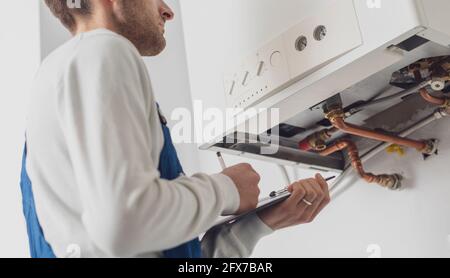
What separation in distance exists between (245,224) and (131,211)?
0.33m

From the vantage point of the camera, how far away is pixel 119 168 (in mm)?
527

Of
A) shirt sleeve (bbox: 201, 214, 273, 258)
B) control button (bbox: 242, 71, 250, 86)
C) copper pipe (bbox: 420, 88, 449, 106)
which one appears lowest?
shirt sleeve (bbox: 201, 214, 273, 258)

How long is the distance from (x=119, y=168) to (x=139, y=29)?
36 cm

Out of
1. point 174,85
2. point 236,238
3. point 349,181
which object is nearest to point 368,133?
point 349,181

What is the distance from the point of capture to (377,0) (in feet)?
2.54

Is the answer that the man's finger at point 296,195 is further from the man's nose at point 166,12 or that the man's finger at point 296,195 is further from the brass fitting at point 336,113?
the man's nose at point 166,12

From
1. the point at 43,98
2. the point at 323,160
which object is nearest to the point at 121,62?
the point at 43,98

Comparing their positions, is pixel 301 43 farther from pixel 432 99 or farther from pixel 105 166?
pixel 105 166

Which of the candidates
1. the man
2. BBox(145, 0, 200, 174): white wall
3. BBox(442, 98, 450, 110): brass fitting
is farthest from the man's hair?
BBox(145, 0, 200, 174): white wall

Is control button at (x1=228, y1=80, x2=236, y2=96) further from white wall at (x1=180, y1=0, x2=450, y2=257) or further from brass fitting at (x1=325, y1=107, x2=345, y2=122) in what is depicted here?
brass fitting at (x1=325, y1=107, x2=345, y2=122)

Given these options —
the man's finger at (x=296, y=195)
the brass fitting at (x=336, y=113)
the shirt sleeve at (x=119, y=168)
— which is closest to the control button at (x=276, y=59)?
the brass fitting at (x=336, y=113)

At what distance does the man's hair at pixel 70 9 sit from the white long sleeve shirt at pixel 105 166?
15cm

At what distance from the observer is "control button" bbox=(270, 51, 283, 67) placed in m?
0.90
